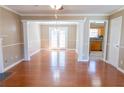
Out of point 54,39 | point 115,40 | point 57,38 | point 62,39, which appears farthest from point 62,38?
point 115,40

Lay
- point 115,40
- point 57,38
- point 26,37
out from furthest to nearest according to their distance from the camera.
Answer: point 57,38 → point 26,37 → point 115,40

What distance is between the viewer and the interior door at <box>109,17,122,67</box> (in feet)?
16.3

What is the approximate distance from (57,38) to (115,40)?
6264mm

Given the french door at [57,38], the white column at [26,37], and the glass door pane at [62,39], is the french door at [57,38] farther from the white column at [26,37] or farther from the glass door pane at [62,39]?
the white column at [26,37]

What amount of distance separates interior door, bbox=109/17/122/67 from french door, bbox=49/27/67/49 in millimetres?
5523

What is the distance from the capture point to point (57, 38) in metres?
11.0

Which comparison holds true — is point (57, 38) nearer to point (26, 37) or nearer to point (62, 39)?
point (62, 39)

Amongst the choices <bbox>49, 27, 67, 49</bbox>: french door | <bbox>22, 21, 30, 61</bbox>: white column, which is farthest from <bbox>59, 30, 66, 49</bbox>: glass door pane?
<bbox>22, 21, 30, 61</bbox>: white column

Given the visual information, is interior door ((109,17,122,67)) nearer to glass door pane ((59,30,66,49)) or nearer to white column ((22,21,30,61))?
white column ((22,21,30,61))

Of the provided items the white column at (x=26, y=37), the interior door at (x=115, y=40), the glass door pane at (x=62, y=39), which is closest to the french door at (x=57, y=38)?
the glass door pane at (x=62, y=39)

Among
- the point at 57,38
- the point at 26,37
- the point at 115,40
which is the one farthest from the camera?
the point at 57,38

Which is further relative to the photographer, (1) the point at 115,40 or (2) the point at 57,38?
(2) the point at 57,38

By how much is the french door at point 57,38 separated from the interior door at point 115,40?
5523mm
